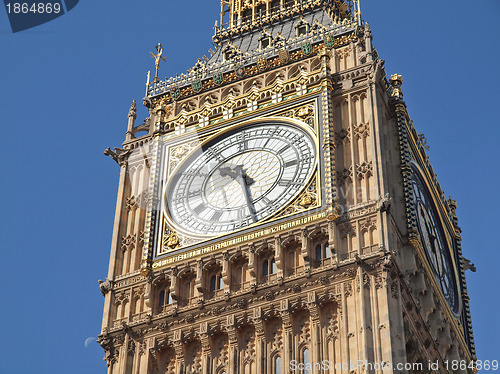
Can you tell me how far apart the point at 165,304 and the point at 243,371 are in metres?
3.53

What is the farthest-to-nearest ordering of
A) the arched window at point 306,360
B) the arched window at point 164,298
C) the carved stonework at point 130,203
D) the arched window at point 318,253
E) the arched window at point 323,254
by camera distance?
the carved stonework at point 130,203
the arched window at point 164,298
the arched window at point 318,253
the arched window at point 323,254
the arched window at point 306,360

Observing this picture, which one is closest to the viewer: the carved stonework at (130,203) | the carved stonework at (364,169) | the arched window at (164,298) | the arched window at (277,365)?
the arched window at (277,365)

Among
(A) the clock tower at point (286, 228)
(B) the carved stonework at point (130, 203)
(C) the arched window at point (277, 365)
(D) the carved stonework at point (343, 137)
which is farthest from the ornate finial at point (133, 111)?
(C) the arched window at point (277, 365)

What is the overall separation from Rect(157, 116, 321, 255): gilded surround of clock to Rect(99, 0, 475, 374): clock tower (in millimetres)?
43

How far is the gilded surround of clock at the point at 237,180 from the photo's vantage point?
36.7 meters

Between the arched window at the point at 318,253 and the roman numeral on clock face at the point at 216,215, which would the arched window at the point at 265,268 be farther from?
the roman numeral on clock face at the point at 216,215

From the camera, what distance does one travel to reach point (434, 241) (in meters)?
39.4

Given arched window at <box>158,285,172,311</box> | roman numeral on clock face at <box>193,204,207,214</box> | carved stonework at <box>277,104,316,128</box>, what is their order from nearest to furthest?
arched window at <box>158,285,172,311</box>, roman numeral on clock face at <box>193,204,207,214</box>, carved stonework at <box>277,104,316,128</box>

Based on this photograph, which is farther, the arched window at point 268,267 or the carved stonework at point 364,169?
the carved stonework at point 364,169

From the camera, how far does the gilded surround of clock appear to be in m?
A: 36.7

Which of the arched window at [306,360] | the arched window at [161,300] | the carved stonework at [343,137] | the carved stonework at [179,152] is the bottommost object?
the arched window at [306,360]

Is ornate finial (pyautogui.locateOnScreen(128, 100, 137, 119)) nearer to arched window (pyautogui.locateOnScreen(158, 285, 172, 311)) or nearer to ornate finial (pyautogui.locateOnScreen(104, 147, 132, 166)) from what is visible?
ornate finial (pyautogui.locateOnScreen(104, 147, 132, 166))

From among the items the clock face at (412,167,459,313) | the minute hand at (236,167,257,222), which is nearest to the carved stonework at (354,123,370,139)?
the clock face at (412,167,459,313)

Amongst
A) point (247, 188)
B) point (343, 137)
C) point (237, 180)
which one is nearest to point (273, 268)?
point (247, 188)
